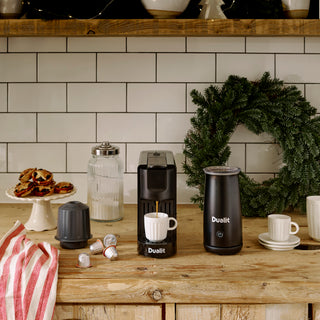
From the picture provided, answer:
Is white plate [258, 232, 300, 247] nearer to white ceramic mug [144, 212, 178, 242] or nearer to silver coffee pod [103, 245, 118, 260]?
white ceramic mug [144, 212, 178, 242]

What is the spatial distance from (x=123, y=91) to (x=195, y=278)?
3.04 ft

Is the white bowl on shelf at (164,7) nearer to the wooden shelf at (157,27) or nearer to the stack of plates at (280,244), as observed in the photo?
the wooden shelf at (157,27)

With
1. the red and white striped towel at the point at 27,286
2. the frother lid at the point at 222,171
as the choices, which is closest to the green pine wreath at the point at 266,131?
the frother lid at the point at 222,171

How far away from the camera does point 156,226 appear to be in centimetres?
126

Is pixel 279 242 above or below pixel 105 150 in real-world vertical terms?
below

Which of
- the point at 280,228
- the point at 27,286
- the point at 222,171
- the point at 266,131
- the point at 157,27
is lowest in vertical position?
the point at 27,286

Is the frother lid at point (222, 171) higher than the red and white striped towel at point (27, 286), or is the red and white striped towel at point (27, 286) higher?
the frother lid at point (222, 171)

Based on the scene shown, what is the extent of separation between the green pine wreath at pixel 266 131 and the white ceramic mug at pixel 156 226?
1.43 ft

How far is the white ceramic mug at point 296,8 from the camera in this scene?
1.61 m

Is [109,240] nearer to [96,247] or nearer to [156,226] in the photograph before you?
[96,247]

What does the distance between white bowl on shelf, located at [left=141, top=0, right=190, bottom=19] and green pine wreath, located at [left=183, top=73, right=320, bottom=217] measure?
13.4 inches

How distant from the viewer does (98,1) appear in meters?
1.64

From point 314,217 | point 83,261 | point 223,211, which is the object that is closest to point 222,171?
point 223,211

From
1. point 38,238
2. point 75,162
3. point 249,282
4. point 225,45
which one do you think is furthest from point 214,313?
point 225,45
